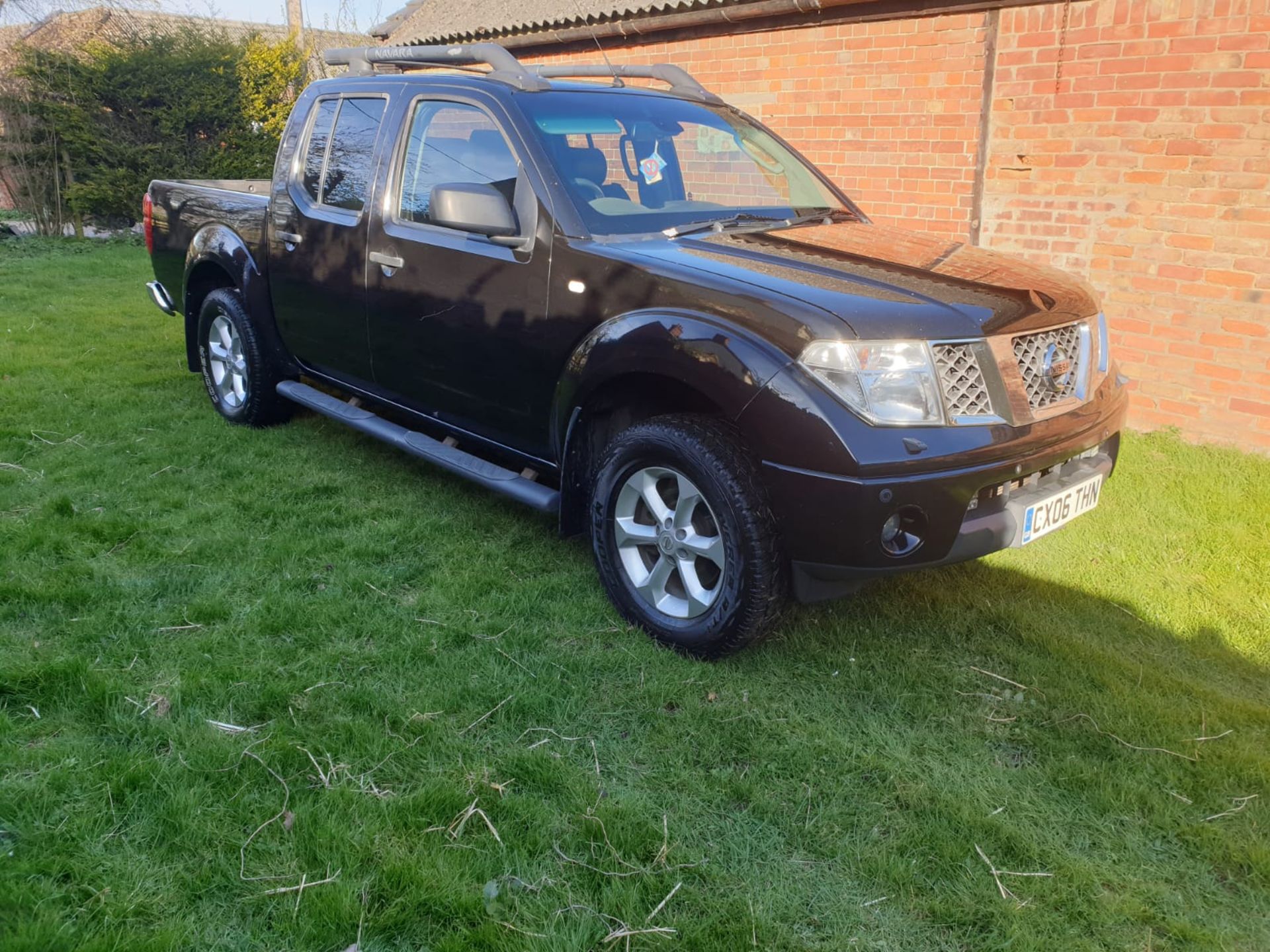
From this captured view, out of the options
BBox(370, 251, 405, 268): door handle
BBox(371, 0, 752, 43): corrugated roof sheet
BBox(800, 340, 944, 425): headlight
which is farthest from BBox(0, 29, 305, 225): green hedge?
BBox(800, 340, 944, 425): headlight

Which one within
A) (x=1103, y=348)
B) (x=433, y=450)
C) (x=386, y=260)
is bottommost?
(x=433, y=450)

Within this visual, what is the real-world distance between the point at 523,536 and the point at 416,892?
7.37ft

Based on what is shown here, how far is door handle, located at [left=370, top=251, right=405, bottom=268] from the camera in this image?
14.0ft

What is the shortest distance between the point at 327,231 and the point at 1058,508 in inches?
140

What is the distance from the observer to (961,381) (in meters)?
2.94

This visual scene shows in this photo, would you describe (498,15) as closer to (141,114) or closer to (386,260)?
(141,114)

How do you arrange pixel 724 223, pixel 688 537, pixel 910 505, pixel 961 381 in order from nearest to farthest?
1. pixel 910 505
2. pixel 961 381
3. pixel 688 537
4. pixel 724 223

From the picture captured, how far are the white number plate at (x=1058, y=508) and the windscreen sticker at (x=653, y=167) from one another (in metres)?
2.00

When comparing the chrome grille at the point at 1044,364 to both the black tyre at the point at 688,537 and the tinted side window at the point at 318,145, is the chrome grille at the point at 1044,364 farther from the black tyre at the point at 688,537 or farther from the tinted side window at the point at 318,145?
the tinted side window at the point at 318,145

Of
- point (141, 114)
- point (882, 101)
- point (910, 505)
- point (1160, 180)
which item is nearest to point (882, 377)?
point (910, 505)

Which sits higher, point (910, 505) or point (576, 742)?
point (910, 505)

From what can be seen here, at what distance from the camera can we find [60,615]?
3.52 m

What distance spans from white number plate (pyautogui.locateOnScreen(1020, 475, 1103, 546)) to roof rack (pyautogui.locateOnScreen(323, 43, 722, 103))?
2.59 metres

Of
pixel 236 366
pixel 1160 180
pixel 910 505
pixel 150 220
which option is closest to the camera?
pixel 910 505
